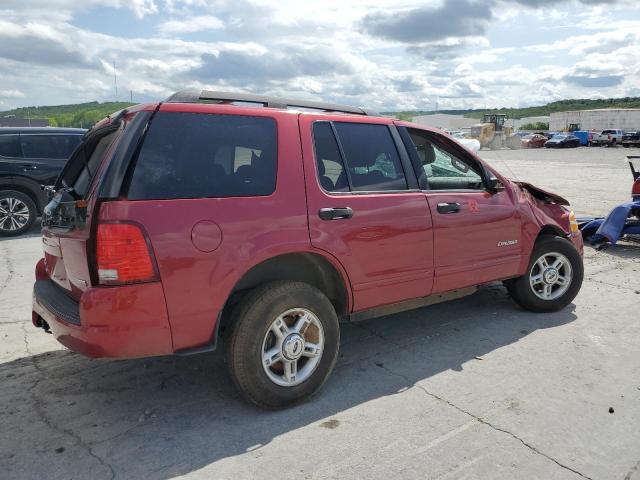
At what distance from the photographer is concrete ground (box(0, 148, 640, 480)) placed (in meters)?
2.73

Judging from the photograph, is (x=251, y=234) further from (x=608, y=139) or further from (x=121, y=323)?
(x=608, y=139)

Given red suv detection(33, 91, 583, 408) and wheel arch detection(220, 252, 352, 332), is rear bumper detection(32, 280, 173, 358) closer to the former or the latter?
red suv detection(33, 91, 583, 408)

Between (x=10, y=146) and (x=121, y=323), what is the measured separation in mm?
8250

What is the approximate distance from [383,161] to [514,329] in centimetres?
200

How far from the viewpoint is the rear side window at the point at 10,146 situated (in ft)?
30.5

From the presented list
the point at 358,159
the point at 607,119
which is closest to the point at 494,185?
the point at 358,159

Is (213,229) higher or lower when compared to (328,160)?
lower

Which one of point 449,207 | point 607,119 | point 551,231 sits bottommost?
point 551,231

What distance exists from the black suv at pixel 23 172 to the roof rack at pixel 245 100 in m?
7.32

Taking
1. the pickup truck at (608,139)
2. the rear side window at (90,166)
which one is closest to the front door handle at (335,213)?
the rear side window at (90,166)

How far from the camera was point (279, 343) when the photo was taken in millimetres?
3223

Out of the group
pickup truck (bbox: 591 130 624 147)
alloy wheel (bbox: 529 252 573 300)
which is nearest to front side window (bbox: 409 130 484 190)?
alloy wheel (bbox: 529 252 573 300)

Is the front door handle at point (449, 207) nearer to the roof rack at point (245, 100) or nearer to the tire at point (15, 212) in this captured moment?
the roof rack at point (245, 100)

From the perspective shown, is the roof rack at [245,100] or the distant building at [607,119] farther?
the distant building at [607,119]
